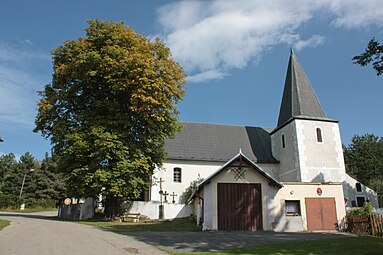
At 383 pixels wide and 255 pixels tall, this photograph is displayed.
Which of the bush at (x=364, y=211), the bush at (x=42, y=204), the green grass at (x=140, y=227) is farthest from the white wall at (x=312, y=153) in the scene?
the bush at (x=42, y=204)

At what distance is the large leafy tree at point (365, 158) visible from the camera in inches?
2036

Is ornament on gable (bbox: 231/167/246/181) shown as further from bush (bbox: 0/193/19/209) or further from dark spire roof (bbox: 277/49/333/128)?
bush (bbox: 0/193/19/209)

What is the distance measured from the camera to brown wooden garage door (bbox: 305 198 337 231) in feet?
64.0

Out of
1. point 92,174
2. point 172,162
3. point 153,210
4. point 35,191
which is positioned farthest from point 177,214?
point 35,191

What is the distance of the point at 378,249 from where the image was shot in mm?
11969

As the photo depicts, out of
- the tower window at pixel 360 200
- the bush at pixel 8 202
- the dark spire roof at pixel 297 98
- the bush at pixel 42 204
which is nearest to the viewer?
the dark spire roof at pixel 297 98

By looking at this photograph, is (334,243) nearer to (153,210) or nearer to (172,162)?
(153,210)

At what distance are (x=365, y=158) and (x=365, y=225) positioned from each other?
4198cm

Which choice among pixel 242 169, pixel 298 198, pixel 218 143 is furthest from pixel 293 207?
pixel 218 143

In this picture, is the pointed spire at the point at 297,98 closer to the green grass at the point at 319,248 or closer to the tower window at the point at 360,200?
the tower window at the point at 360,200

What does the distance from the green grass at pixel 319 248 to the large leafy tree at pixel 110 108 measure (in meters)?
12.0

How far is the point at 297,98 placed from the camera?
32.8 m

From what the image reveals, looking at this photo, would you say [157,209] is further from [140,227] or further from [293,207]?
[293,207]

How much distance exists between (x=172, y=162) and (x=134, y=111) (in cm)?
1054
